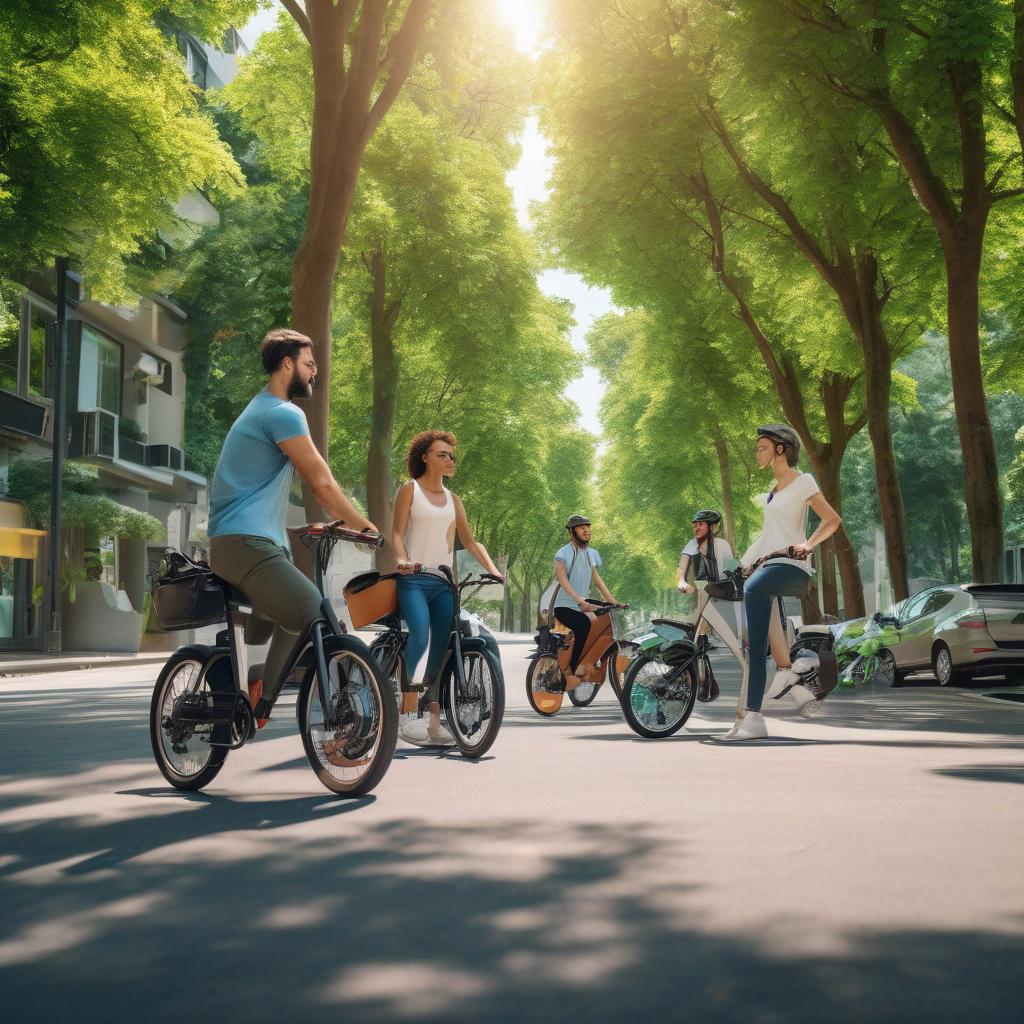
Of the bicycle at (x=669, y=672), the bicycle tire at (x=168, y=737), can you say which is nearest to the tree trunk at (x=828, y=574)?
the bicycle at (x=669, y=672)

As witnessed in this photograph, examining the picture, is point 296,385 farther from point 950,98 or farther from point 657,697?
point 950,98

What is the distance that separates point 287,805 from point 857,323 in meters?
18.4

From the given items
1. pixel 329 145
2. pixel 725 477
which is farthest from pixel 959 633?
pixel 725 477

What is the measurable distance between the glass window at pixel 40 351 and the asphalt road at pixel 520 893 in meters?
29.4

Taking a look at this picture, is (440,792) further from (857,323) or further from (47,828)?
(857,323)

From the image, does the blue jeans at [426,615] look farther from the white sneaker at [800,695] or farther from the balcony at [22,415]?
the balcony at [22,415]

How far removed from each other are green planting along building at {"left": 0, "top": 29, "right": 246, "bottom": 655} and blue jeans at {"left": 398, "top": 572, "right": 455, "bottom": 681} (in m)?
16.7

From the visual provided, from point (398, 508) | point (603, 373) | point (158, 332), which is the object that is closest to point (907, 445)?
point (603, 373)

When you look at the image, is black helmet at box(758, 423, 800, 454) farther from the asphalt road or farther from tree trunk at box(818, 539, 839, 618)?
tree trunk at box(818, 539, 839, 618)

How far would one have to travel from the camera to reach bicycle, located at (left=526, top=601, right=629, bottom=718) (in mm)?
14281

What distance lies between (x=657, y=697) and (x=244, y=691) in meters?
4.36

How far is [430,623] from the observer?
925cm

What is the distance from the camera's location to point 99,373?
1633 inches

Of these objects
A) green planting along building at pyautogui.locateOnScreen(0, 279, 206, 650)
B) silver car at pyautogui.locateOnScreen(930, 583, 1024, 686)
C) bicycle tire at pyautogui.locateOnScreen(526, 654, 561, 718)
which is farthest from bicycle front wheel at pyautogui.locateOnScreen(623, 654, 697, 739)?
green planting along building at pyautogui.locateOnScreen(0, 279, 206, 650)
